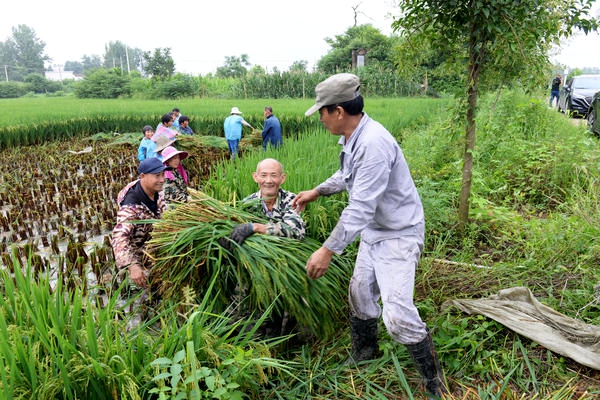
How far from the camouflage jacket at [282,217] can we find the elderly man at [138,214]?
80 cm

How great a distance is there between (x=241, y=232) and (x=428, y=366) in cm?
120

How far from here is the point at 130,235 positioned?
299 cm

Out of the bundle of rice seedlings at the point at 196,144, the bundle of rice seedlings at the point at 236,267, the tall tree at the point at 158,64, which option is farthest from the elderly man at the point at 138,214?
the tall tree at the point at 158,64

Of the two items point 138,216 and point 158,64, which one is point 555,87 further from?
point 158,64

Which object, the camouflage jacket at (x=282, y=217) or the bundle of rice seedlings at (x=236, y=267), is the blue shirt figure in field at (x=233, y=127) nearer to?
A: the camouflage jacket at (x=282, y=217)

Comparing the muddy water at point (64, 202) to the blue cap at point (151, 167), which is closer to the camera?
the blue cap at point (151, 167)

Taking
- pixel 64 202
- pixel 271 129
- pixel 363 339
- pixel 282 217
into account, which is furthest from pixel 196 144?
pixel 363 339

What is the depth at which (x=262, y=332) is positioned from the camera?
2.54 meters

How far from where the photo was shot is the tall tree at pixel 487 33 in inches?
125

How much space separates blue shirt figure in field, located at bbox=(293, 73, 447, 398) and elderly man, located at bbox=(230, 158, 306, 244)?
49 cm

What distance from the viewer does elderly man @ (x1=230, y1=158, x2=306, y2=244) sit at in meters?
2.55

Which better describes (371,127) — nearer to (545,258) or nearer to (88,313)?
(88,313)

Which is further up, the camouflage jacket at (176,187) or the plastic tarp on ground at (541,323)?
the camouflage jacket at (176,187)

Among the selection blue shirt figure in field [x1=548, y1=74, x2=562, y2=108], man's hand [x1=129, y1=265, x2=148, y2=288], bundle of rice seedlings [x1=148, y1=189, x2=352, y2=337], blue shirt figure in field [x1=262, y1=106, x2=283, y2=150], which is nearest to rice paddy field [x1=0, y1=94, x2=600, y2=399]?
bundle of rice seedlings [x1=148, y1=189, x2=352, y2=337]
